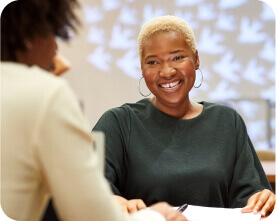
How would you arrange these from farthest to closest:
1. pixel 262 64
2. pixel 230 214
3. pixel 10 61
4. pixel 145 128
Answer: pixel 262 64
pixel 145 128
pixel 230 214
pixel 10 61

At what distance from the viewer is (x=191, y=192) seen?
1353 mm

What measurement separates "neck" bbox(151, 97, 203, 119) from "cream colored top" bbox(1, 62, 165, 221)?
88cm

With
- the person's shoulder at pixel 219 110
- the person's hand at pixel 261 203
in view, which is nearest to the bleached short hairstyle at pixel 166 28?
the person's shoulder at pixel 219 110

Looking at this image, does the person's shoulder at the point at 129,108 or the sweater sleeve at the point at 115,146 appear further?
the person's shoulder at the point at 129,108

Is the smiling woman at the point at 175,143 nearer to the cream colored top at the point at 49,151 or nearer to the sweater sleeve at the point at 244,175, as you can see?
the sweater sleeve at the point at 244,175

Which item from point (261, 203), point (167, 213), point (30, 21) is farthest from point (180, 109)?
point (30, 21)

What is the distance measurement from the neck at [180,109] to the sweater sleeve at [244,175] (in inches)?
6.5

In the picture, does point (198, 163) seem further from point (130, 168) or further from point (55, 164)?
point (55, 164)

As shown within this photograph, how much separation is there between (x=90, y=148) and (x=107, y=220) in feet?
0.36

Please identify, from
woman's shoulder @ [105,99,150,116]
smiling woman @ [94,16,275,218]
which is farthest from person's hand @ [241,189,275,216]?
woman's shoulder @ [105,99,150,116]

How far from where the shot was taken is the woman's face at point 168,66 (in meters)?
1.41

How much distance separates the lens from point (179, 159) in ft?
4.49

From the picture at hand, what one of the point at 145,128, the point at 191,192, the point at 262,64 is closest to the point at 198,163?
the point at 191,192

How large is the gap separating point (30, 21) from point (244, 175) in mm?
942
